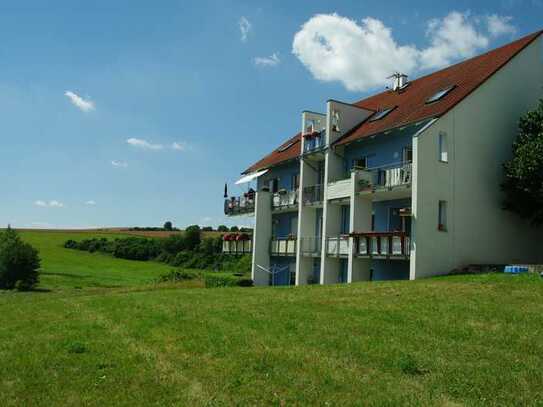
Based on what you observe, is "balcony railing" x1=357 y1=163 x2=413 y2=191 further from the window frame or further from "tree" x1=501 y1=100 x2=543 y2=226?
"tree" x1=501 y1=100 x2=543 y2=226

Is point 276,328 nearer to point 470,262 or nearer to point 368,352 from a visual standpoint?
point 368,352

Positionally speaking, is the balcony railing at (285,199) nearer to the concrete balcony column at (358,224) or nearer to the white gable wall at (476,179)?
the concrete balcony column at (358,224)

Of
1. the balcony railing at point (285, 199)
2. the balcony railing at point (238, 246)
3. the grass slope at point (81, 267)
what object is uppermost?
the balcony railing at point (285, 199)

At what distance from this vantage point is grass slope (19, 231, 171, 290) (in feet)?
175

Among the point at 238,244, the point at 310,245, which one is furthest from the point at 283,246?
the point at 238,244

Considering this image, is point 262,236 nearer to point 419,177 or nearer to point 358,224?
point 358,224

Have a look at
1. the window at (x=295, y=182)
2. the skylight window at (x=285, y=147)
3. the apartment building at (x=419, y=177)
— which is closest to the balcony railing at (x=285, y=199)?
the apartment building at (x=419, y=177)

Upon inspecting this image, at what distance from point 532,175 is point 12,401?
73.2ft

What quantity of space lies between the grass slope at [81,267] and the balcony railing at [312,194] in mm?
20427

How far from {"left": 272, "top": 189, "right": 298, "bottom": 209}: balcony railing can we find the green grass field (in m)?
17.7

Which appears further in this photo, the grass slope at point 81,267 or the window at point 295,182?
the grass slope at point 81,267

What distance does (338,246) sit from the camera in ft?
97.5

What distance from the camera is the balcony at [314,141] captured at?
109ft

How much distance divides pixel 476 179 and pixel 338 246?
24.5 feet
